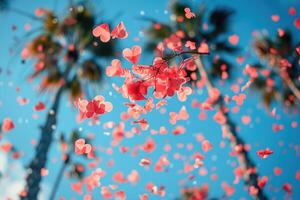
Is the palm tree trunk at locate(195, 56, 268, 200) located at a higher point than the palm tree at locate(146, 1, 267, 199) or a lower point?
lower

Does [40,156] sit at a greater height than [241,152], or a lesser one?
greater

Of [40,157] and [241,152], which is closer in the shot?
[241,152]

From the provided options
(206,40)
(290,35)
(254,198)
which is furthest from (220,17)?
(254,198)

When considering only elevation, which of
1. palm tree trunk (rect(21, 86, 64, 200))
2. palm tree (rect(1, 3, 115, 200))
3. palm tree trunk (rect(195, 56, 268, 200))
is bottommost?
palm tree trunk (rect(195, 56, 268, 200))

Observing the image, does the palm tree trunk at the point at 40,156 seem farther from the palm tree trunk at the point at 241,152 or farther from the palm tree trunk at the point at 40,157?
the palm tree trunk at the point at 241,152

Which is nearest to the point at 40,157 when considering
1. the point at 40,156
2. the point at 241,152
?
the point at 40,156

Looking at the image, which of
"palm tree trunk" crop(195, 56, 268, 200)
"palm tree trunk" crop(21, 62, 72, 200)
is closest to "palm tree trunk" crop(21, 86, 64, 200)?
"palm tree trunk" crop(21, 62, 72, 200)

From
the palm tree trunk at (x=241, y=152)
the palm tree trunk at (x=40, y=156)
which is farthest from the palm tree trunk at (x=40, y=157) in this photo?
the palm tree trunk at (x=241, y=152)

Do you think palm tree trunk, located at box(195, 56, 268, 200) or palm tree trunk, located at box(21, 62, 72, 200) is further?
palm tree trunk, located at box(21, 62, 72, 200)

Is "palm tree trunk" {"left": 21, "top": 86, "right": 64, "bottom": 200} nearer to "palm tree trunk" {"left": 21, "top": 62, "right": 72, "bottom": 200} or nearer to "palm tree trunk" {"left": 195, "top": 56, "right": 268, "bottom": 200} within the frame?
"palm tree trunk" {"left": 21, "top": 62, "right": 72, "bottom": 200}

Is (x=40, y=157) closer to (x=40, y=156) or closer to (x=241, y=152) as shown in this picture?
(x=40, y=156)
